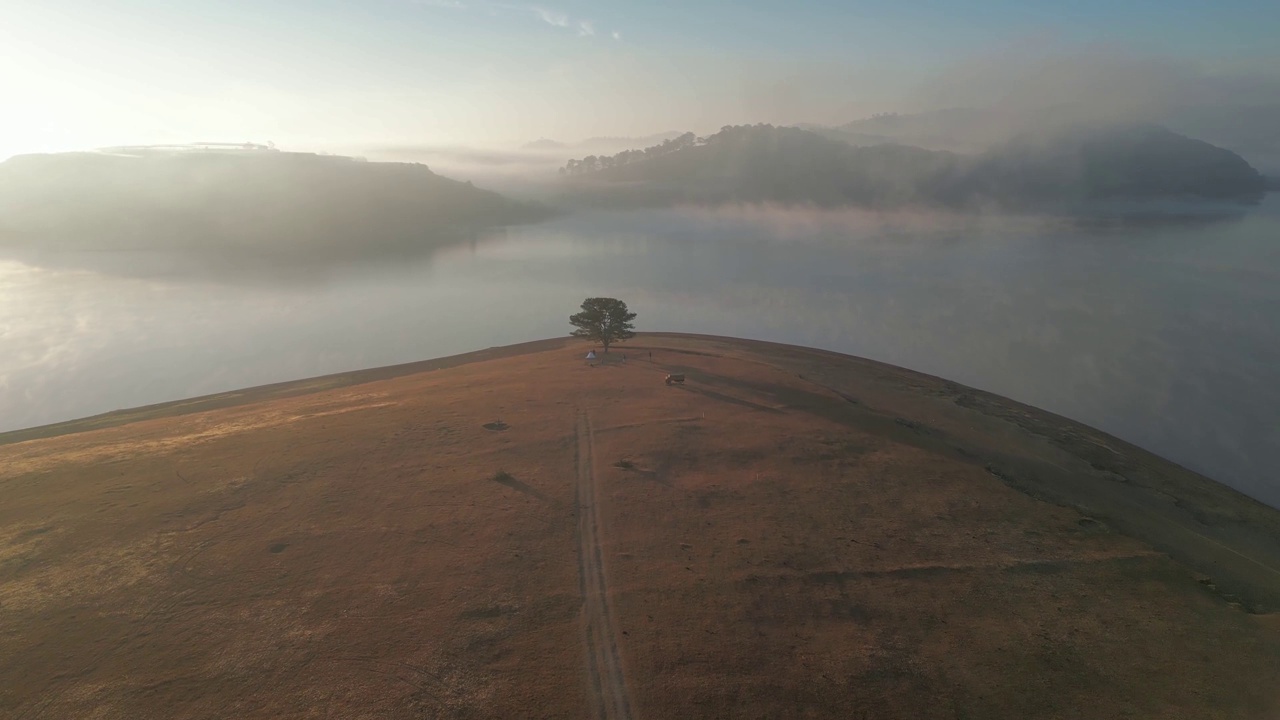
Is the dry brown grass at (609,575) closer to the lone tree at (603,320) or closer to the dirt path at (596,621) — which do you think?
the dirt path at (596,621)

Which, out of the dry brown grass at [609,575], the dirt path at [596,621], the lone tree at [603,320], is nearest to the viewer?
the dirt path at [596,621]

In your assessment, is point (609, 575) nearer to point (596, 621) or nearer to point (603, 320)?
point (596, 621)

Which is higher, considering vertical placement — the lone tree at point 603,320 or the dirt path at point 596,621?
the lone tree at point 603,320

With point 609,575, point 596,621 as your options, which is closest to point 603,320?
point 609,575

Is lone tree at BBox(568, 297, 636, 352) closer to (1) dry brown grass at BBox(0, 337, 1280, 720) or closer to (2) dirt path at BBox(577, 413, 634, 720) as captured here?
(1) dry brown grass at BBox(0, 337, 1280, 720)

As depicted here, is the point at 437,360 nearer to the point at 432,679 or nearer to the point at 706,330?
the point at 706,330

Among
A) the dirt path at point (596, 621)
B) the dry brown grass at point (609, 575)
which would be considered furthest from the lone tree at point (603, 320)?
the dirt path at point (596, 621)
